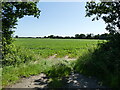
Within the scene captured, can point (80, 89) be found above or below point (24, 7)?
below

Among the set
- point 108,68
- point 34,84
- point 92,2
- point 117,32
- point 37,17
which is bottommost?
point 34,84

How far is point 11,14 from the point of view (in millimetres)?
10102

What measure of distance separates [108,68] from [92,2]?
584 centimetres

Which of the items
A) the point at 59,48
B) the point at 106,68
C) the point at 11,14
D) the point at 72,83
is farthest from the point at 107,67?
the point at 59,48

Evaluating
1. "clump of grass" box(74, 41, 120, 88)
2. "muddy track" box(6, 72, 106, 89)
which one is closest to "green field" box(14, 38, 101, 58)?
"clump of grass" box(74, 41, 120, 88)

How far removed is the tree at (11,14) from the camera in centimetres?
994

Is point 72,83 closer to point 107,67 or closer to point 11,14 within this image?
point 107,67

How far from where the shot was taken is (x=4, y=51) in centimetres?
1055

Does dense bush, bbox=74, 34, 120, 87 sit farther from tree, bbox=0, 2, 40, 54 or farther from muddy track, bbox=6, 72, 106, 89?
tree, bbox=0, 2, 40, 54

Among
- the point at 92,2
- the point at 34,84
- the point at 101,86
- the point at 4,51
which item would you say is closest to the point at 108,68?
the point at 101,86

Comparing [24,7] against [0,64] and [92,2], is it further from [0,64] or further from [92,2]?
[92,2]

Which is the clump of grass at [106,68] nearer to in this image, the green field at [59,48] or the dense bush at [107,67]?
the dense bush at [107,67]

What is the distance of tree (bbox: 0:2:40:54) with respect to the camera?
9945mm

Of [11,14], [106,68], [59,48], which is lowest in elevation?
[59,48]
